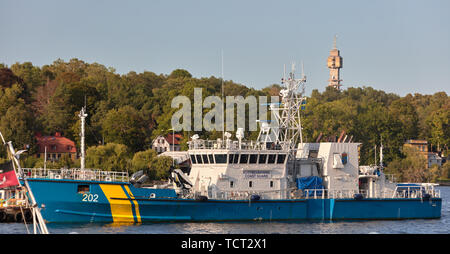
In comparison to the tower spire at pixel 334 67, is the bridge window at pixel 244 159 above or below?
below

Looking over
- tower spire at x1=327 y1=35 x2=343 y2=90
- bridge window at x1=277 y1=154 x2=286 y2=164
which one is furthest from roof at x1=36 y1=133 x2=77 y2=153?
tower spire at x1=327 y1=35 x2=343 y2=90

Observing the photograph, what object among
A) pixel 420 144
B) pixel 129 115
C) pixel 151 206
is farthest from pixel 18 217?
pixel 420 144

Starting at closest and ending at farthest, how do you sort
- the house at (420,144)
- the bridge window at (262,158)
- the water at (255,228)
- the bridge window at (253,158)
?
the water at (255,228), the bridge window at (253,158), the bridge window at (262,158), the house at (420,144)

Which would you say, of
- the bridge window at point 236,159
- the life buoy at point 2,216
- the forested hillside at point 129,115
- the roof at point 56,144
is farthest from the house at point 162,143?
the bridge window at point 236,159

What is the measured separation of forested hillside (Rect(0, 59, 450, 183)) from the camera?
6825cm

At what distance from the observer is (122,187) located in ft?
109

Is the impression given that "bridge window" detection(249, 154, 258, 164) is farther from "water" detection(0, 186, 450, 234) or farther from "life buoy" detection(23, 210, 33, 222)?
"life buoy" detection(23, 210, 33, 222)

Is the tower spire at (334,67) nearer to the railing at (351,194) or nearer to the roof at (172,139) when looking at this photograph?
the roof at (172,139)

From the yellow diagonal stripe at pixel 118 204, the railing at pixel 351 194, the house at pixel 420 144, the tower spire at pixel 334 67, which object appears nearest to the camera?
the yellow diagonal stripe at pixel 118 204

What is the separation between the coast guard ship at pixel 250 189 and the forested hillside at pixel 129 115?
2691 centimetres

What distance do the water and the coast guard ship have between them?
64 centimetres

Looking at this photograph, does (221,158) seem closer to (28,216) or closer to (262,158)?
(262,158)

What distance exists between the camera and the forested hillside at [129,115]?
224 feet
